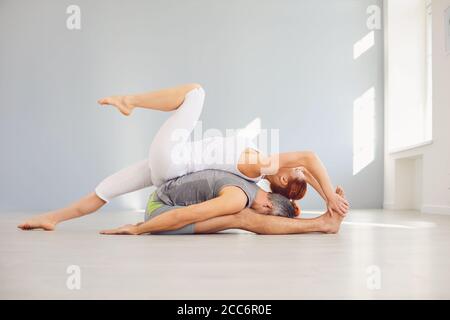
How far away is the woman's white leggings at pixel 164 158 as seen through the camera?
2760 millimetres

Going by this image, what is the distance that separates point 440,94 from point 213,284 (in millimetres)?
4770

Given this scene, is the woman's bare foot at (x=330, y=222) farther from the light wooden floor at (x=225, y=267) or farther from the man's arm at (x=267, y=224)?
the light wooden floor at (x=225, y=267)

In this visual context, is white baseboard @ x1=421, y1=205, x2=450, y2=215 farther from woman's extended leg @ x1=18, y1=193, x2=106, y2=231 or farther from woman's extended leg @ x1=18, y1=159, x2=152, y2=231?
woman's extended leg @ x1=18, y1=193, x2=106, y2=231

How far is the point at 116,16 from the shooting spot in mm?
7406

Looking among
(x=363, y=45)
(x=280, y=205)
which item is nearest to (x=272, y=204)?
(x=280, y=205)

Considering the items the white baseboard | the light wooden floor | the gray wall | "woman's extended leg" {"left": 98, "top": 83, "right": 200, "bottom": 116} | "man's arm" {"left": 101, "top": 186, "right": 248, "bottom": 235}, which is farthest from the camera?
the gray wall

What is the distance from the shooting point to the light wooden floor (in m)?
1.22

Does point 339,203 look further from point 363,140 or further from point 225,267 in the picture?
point 363,140

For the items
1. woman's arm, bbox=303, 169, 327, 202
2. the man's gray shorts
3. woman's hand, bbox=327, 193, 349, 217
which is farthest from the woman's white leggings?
woman's hand, bbox=327, 193, 349, 217

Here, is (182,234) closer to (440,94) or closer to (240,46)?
(440,94)

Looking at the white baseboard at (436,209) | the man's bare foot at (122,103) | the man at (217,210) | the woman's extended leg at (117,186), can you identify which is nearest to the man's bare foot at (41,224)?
the woman's extended leg at (117,186)

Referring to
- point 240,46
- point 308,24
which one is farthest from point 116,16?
point 308,24

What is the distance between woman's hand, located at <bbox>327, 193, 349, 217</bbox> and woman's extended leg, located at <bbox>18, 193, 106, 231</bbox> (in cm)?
121

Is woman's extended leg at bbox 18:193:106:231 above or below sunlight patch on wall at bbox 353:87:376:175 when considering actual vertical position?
below
